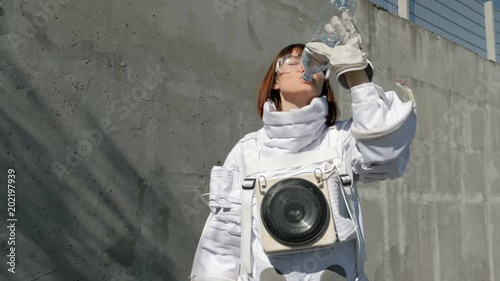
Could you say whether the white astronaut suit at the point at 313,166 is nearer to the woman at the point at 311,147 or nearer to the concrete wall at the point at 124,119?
the woman at the point at 311,147

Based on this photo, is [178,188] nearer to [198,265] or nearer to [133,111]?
[133,111]

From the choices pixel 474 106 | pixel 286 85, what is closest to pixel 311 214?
pixel 286 85

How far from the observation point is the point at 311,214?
1.68 meters

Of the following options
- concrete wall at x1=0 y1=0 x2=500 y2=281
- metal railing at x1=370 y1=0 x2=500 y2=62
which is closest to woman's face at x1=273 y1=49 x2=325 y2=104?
concrete wall at x1=0 y1=0 x2=500 y2=281

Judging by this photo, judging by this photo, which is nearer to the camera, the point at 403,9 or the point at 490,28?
the point at 403,9

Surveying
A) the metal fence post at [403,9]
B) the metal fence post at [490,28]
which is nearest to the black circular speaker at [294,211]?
the metal fence post at [403,9]

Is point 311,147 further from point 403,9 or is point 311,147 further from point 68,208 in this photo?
point 403,9

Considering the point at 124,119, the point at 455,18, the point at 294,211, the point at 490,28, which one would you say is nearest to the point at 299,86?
the point at 294,211

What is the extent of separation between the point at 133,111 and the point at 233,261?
1390 mm

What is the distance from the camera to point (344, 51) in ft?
5.16

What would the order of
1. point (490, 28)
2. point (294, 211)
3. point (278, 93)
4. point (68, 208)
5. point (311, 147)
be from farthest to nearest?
point (490, 28) → point (68, 208) → point (278, 93) → point (311, 147) → point (294, 211)

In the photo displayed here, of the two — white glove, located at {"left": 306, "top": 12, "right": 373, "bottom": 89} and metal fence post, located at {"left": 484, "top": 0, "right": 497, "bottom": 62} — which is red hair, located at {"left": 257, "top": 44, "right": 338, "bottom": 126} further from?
metal fence post, located at {"left": 484, "top": 0, "right": 497, "bottom": 62}

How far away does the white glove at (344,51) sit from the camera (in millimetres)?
1551

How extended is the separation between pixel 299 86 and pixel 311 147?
0.67 ft
